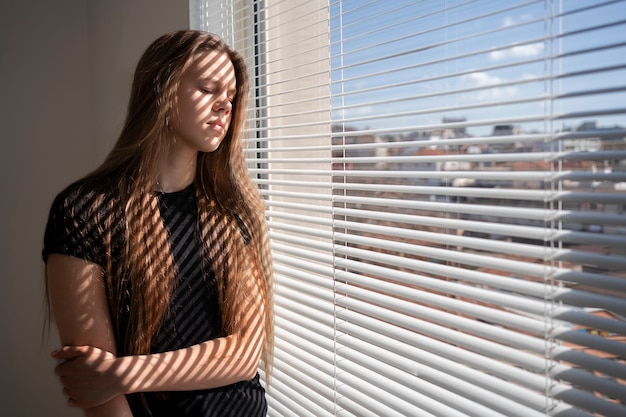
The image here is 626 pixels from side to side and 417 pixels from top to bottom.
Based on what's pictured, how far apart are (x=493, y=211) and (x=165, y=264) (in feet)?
2.35

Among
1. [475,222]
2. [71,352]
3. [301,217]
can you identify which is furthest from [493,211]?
[71,352]

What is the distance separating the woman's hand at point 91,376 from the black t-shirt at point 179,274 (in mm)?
96

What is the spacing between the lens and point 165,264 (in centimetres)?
127

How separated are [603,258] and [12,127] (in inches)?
95.3

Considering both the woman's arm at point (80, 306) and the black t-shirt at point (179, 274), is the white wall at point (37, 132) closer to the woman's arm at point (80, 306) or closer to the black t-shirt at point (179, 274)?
the black t-shirt at point (179, 274)

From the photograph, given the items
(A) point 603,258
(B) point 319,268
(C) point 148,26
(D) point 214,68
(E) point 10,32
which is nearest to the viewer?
(A) point 603,258

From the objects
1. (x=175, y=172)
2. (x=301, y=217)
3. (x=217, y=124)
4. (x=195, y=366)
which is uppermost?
(x=217, y=124)

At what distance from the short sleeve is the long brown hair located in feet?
0.09

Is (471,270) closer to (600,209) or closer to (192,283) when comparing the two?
(600,209)

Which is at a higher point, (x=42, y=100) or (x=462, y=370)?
(x=42, y=100)

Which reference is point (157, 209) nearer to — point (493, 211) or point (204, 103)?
point (204, 103)

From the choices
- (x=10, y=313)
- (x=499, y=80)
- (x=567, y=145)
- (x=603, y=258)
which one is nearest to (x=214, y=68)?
(x=499, y=80)

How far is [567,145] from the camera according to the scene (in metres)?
0.86

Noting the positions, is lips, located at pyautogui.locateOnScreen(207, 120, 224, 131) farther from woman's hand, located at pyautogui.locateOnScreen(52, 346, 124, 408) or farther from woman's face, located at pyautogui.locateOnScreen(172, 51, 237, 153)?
woman's hand, located at pyautogui.locateOnScreen(52, 346, 124, 408)
